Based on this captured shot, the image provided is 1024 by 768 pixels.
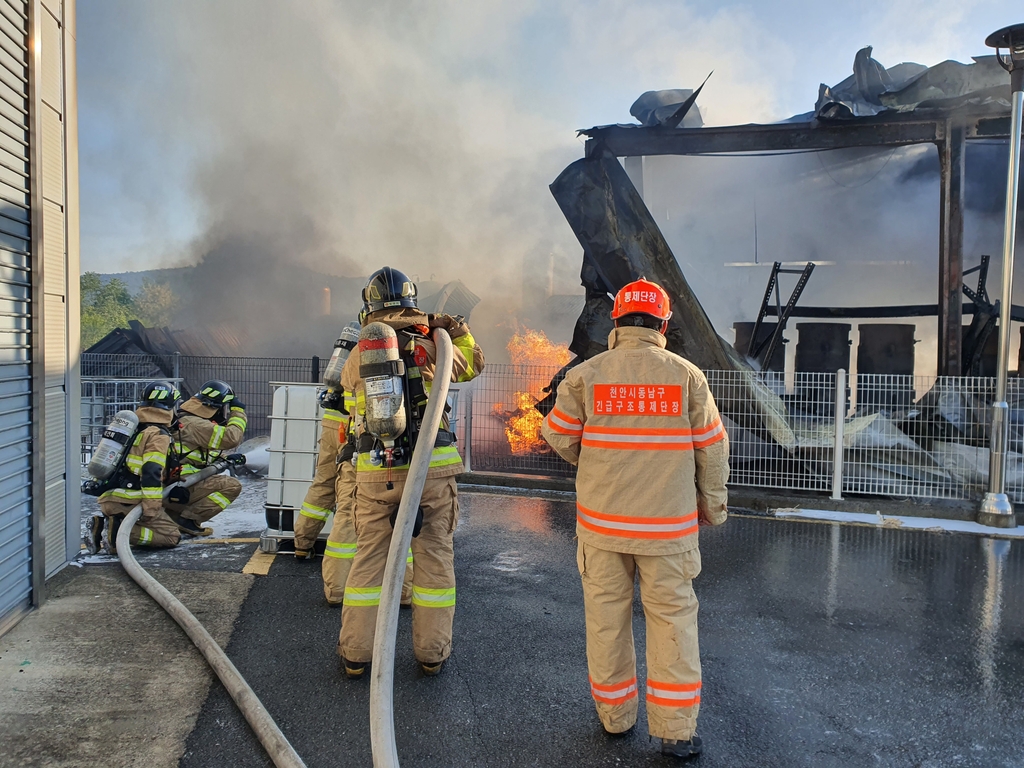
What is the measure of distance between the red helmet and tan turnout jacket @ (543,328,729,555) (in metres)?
0.08

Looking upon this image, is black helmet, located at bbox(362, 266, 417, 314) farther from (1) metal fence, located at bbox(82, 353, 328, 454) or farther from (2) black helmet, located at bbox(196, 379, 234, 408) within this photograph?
(1) metal fence, located at bbox(82, 353, 328, 454)

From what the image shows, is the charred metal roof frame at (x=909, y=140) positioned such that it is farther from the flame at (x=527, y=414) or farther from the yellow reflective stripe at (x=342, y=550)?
the yellow reflective stripe at (x=342, y=550)

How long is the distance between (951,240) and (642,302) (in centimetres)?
691

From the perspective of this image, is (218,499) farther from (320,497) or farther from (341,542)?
(341,542)

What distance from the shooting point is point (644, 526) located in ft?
7.62

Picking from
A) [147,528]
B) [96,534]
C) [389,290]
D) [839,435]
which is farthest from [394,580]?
A: [839,435]

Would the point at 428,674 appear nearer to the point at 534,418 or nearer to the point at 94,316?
the point at 534,418

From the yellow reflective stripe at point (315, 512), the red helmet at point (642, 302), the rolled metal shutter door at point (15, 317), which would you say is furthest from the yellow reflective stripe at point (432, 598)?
the rolled metal shutter door at point (15, 317)

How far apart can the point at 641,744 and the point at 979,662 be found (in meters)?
2.02

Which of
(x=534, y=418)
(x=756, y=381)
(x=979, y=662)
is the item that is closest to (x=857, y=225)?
(x=756, y=381)

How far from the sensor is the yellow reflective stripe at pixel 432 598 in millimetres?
2891

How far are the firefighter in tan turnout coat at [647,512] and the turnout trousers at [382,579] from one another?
0.75m

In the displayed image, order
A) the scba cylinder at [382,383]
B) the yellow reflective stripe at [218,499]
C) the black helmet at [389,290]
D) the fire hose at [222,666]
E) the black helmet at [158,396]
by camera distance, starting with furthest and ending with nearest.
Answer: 1. the yellow reflective stripe at [218,499]
2. the black helmet at [158,396]
3. the black helmet at [389,290]
4. the scba cylinder at [382,383]
5. the fire hose at [222,666]

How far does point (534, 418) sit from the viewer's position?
8.41 meters
